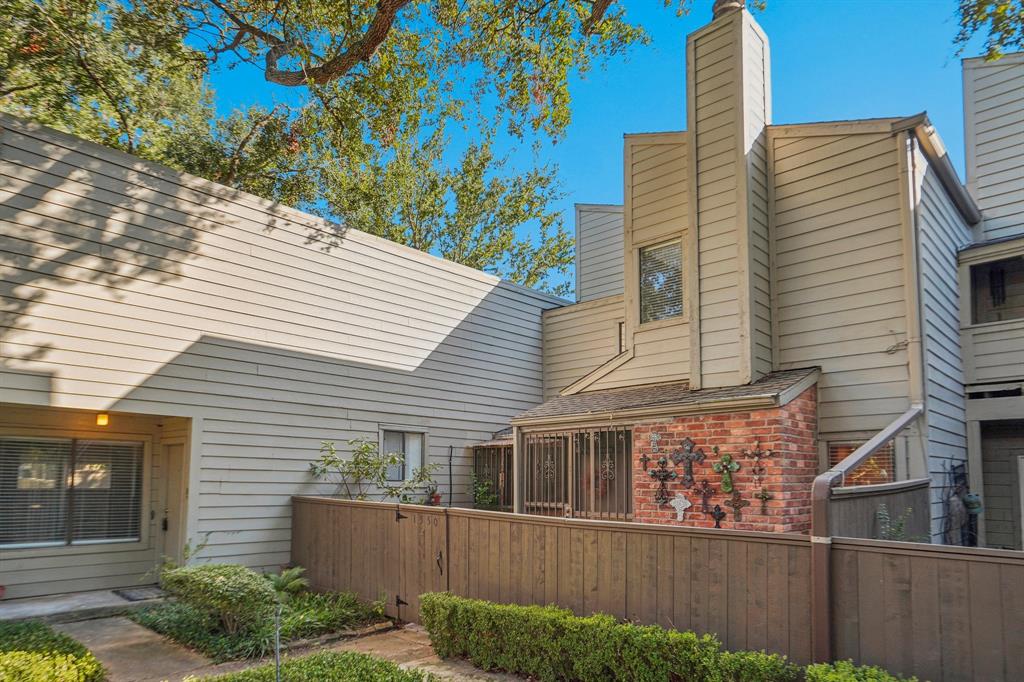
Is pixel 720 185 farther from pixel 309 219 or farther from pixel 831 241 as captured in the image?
pixel 309 219

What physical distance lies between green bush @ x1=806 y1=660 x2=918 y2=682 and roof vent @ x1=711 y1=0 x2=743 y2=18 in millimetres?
7627

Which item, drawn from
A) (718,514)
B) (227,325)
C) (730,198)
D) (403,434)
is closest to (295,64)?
(227,325)

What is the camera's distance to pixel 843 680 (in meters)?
3.84

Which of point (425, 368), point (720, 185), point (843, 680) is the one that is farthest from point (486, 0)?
point (843, 680)

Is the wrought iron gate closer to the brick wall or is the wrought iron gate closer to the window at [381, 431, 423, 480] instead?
the brick wall

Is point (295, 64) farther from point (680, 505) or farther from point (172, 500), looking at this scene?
point (680, 505)

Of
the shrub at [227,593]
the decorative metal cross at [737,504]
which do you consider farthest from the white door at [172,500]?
the decorative metal cross at [737,504]

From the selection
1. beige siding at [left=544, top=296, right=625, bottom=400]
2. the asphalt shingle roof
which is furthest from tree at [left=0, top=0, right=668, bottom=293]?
the asphalt shingle roof

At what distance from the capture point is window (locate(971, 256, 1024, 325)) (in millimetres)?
9250

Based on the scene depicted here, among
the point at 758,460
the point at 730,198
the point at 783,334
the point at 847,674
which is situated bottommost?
the point at 847,674

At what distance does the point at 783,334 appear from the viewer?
8.30m

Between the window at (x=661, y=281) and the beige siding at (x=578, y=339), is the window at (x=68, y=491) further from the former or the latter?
the window at (x=661, y=281)

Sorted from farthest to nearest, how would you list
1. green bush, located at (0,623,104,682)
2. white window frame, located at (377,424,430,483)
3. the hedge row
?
white window frame, located at (377,424,430,483), green bush, located at (0,623,104,682), the hedge row

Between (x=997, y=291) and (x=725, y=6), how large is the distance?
542cm
